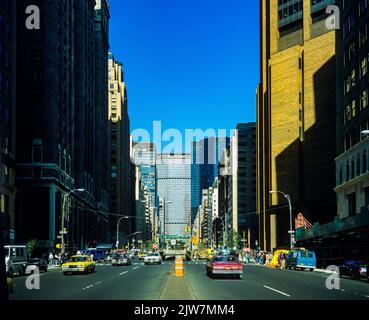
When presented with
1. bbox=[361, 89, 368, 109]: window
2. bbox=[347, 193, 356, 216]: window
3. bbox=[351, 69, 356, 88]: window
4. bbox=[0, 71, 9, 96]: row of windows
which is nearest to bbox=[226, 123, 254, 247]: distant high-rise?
bbox=[347, 193, 356, 216]: window

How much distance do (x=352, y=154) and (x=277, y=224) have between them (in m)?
52.0

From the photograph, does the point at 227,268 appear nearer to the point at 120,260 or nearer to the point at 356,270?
the point at 356,270

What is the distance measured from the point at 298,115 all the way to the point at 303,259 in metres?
63.0

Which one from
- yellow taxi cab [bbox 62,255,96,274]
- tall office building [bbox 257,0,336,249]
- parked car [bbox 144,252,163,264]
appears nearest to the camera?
yellow taxi cab [bbox 62,255,96,274]

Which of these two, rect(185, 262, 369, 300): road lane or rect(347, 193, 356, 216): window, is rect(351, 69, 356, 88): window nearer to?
rect(347, 193, 356, 216): window

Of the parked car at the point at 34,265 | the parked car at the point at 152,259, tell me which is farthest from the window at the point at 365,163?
the parked car at the point at 34,265

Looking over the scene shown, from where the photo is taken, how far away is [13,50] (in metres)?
78.1

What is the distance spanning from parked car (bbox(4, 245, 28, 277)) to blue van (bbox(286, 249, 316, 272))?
2597 cm

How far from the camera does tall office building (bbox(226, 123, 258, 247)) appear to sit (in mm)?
189750

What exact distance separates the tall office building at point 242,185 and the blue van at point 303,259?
4912 inches

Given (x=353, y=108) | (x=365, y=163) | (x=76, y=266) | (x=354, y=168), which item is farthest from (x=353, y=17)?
(x=76, y=266)

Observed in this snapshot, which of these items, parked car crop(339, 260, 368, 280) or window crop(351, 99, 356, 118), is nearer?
parked car crop(339, 260, 368, 280)

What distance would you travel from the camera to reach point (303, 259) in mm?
57750
